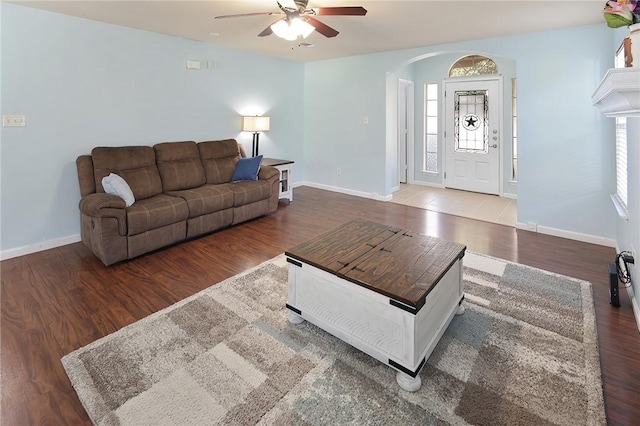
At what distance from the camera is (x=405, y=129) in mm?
7160

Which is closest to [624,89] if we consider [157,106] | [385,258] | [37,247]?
[385,258]

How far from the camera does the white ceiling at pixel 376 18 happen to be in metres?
3.15

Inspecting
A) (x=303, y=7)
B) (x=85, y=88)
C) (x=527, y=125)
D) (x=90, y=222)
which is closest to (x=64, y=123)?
(x=85, y=88)

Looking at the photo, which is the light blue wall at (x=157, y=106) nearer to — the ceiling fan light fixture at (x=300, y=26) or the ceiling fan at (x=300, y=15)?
the ceiling fan at (x=300, y=15)

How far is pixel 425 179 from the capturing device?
23.5ft

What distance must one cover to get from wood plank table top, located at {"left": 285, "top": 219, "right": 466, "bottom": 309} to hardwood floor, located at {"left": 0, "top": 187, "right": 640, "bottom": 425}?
1.01 metres

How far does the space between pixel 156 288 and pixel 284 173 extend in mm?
3048

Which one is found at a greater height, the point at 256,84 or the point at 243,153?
the point at 256,84

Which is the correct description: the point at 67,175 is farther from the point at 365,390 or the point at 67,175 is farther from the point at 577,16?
the point at 577,16

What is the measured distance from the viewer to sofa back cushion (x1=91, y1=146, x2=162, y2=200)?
12.1ft

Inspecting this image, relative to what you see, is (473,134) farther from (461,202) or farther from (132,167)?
(132,167)

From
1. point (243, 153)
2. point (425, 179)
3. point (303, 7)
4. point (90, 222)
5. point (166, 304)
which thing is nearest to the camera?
point (166, 304)

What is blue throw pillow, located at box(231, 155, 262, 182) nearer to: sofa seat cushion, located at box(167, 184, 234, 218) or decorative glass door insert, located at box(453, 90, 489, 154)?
sofa seat cushion, located at box(167, 184, 234, 218)

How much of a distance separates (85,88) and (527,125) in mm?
5092
